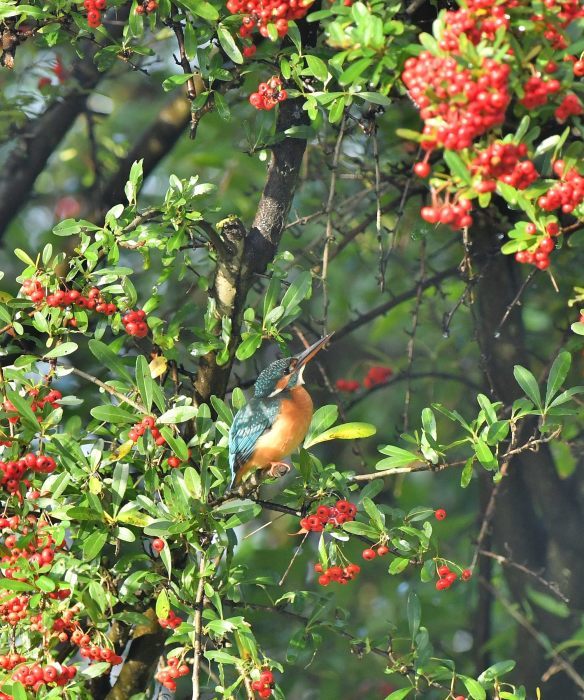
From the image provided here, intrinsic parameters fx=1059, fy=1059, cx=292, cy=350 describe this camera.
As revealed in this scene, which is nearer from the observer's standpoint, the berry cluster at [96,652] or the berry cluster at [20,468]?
the berry cluster at [20,468]

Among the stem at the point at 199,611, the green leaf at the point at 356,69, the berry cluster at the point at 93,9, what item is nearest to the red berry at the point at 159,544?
the stem at the point at 199,611

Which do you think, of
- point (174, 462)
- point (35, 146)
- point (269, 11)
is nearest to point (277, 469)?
point (174, 462)

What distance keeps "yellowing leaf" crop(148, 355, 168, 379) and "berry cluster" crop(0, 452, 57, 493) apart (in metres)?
0.43

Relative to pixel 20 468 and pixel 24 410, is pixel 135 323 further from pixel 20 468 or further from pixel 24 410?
pixel 20 468

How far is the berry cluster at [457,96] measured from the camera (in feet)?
6.10

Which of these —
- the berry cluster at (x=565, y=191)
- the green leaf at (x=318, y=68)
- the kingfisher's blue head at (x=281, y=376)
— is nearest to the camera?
the berry cluster at (x=565, y=191)

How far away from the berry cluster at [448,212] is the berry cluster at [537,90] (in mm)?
219

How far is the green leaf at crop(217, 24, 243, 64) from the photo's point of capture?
256cm

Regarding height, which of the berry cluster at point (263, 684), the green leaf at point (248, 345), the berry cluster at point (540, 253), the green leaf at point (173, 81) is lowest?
the berry cluster at point (263, 684)

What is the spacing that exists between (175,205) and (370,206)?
55.9 inches

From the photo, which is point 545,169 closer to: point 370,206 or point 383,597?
point 370,206

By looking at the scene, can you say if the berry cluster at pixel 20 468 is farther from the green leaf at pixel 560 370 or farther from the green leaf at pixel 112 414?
the green leaf at pixel 560 370

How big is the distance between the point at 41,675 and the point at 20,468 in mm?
505

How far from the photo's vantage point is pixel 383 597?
5359 millimetres
